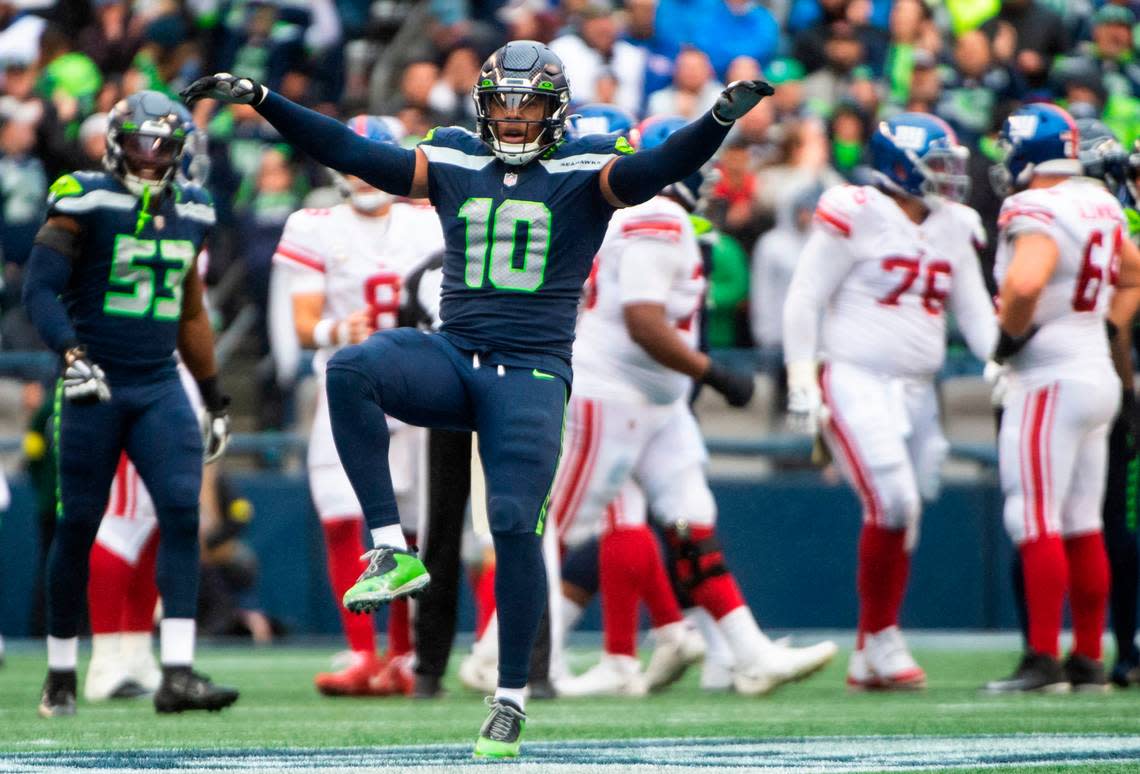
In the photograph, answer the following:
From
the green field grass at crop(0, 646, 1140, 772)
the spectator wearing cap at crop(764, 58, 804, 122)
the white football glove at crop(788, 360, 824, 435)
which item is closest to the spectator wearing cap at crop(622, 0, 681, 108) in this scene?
the spectator wearing cap at crop(764, 58, 804, 122)

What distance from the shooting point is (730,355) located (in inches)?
462

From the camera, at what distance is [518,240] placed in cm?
564

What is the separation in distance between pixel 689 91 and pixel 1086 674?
603cm

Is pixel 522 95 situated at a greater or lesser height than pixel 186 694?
greater

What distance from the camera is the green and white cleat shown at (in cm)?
525

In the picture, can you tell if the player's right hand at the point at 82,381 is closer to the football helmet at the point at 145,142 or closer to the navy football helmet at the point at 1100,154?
the football helmet at the point at 145,142

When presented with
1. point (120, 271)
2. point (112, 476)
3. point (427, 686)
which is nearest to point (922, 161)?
point (427, 686)

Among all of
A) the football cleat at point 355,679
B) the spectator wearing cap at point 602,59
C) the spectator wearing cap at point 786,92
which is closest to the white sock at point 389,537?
the football cleat at point 355,679

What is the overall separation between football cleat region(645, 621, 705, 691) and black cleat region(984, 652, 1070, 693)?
115 cm

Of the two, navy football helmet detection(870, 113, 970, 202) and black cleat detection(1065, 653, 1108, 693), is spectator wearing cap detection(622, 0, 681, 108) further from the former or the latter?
black cleat detection(1065, 653, 1108, 693)

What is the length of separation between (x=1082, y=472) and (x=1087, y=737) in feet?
7.11

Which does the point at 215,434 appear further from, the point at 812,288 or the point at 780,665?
the point at 812,288

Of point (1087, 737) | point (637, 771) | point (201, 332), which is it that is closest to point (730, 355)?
point (201, 332)

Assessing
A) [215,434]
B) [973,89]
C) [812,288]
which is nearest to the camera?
[215,434]
